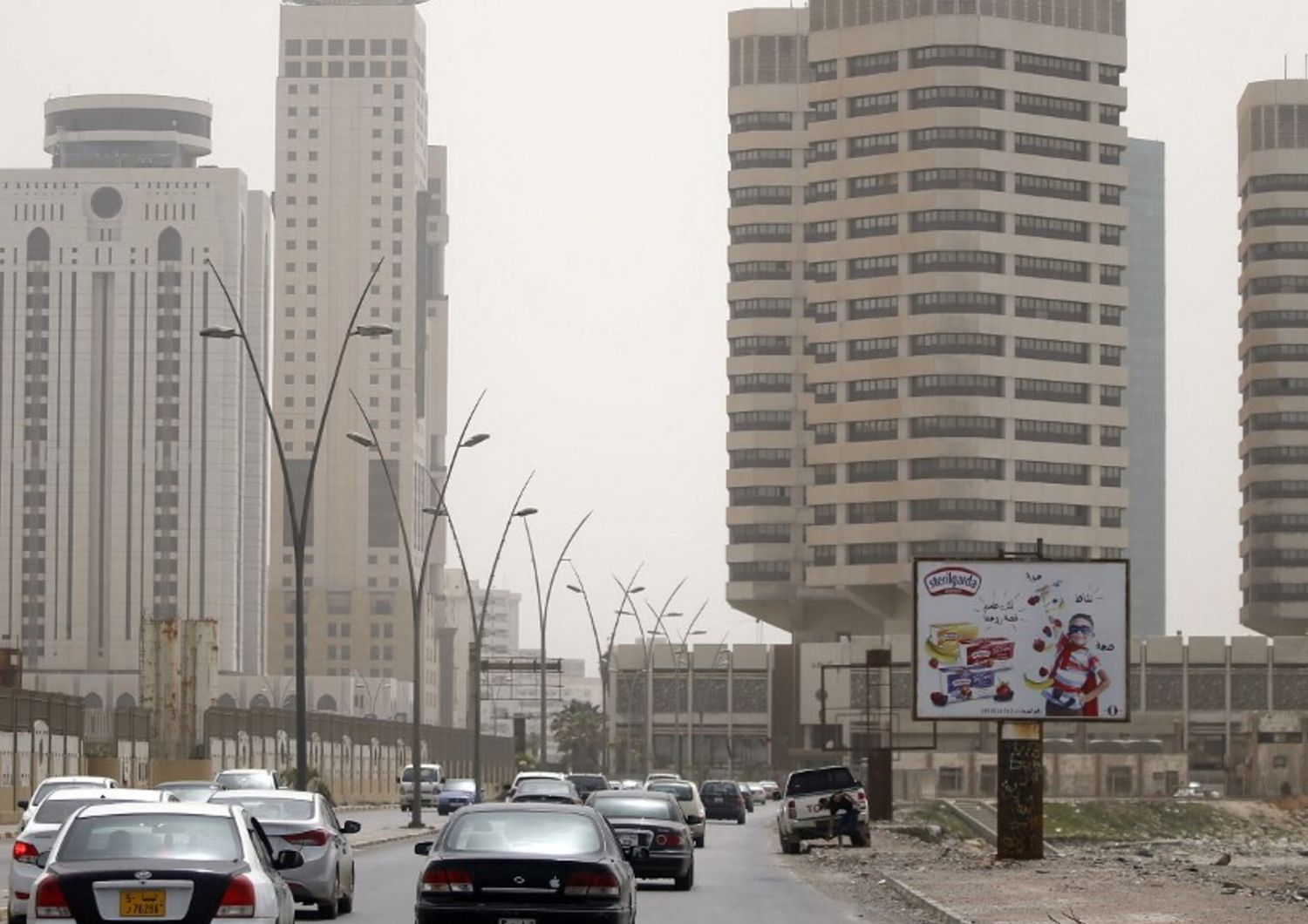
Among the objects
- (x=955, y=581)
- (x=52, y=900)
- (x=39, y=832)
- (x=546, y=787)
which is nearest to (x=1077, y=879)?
(x=955, y=581)

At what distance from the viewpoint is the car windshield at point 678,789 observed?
52.2 m

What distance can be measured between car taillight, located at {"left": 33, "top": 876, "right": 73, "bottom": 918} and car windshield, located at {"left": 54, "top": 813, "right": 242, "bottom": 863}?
328 mm

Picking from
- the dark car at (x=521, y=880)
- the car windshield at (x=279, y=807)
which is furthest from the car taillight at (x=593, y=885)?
the car windshield at (x=279, y=807)

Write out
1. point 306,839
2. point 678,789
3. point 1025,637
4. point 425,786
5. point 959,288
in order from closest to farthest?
1. point 306,839
2. point 1025,637
3. point 678,789
4. point 425,786
5. point 959,288

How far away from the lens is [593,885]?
19.5m

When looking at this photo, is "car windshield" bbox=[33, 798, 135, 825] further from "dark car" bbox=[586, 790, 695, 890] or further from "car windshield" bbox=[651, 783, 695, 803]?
"car windshield" bbox=[651, 783, 695, 803]

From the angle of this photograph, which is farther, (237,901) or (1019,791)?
(1019,791)

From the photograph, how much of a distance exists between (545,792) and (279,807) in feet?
52.2

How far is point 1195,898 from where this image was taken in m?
29.7

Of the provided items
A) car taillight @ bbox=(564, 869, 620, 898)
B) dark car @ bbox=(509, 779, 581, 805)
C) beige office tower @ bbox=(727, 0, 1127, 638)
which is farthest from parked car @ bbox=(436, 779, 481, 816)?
beige office tower @ bbox=(727, 0, 1127, 638)

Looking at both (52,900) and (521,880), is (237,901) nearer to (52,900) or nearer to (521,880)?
(52,900)

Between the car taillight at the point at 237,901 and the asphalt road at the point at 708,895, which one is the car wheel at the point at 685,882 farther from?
the car taillight at the point at 237,901

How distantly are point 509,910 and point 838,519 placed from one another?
148190 mm

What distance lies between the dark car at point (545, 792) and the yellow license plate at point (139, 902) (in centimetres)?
1942
